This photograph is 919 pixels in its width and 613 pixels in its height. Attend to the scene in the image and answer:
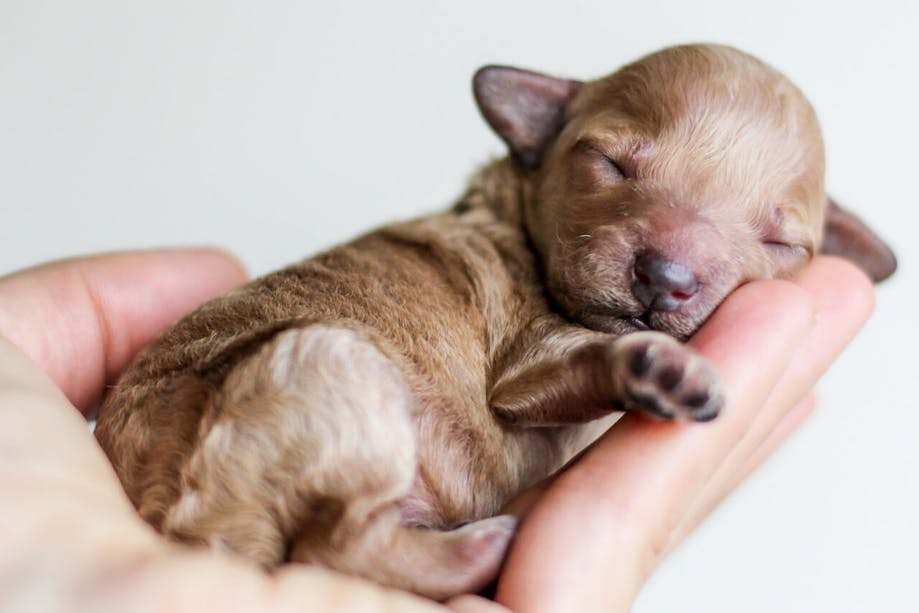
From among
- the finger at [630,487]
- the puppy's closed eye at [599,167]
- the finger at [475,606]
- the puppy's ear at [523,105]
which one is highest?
the puppy's ear at [523,105]

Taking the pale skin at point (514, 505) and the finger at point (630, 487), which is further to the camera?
the finger at point (630, 487)

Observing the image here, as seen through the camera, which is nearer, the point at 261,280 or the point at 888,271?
the point at 261,280

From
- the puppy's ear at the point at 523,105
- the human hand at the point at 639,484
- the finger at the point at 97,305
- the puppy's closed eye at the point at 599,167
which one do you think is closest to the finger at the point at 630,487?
the human hand at the point at 639,484

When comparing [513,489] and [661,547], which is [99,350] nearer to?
[513,489]

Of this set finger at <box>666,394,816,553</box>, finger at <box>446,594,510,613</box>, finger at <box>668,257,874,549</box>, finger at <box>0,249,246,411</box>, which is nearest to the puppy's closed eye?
finger at <box>668,257,874,549</box>

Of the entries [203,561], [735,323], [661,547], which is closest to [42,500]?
[203,561]

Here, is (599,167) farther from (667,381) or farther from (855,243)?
(855,243)

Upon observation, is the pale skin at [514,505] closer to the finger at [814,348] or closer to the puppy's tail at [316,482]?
the finger at [814,348]

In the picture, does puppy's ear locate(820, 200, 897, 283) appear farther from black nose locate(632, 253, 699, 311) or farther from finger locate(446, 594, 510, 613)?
finger locate(446, 594, 510, 613)
